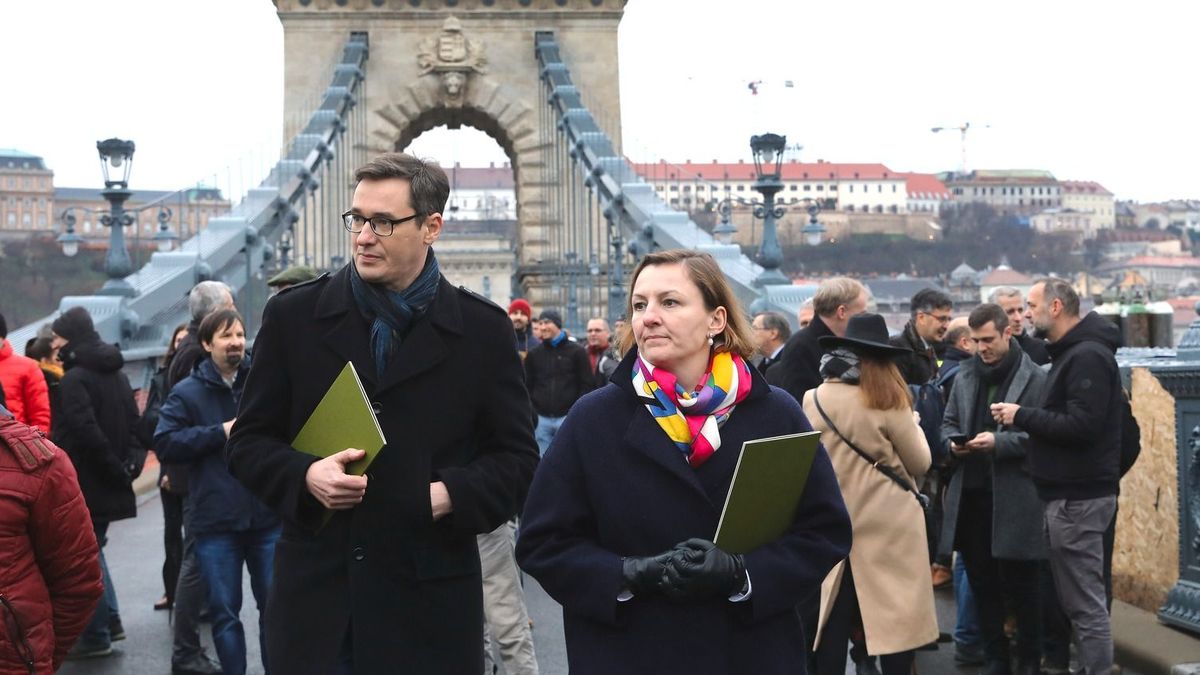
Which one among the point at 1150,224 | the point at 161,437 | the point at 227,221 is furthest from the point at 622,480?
the point at 1150,224

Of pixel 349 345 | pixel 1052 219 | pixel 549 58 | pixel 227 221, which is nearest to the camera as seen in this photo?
pixel 349 345

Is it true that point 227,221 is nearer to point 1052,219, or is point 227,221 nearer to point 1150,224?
point 1150,224

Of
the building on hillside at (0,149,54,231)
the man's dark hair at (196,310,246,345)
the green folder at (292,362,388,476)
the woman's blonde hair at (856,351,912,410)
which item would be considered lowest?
the woman's blonde hair at (856,351,912,410)

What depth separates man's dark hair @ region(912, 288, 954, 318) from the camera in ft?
26.1

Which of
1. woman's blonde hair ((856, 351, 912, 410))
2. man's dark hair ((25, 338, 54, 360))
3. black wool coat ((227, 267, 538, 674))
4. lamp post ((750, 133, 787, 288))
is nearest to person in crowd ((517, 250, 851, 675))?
black wool coat ((227, 267, 538, 674))

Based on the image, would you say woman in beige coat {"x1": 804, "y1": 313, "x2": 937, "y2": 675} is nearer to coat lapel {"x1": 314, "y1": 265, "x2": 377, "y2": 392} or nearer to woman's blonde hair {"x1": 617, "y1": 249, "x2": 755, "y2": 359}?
woman's blonde hair {"x1": 617, "y1": 249, "x2": 755, "y2": 359}

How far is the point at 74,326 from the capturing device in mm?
7250

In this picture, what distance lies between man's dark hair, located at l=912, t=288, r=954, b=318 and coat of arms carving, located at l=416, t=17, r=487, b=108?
61.0 feet

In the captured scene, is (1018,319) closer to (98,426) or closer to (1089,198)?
(98,426)

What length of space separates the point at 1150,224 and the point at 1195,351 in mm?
94168

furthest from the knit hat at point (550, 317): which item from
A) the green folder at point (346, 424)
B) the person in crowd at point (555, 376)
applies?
the green folder at point (346, 424)

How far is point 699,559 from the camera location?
123 inches

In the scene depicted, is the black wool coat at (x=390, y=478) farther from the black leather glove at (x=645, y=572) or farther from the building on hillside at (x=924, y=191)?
the building on hillside at (x=924, y=191)

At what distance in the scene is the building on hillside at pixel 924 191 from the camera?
125m
